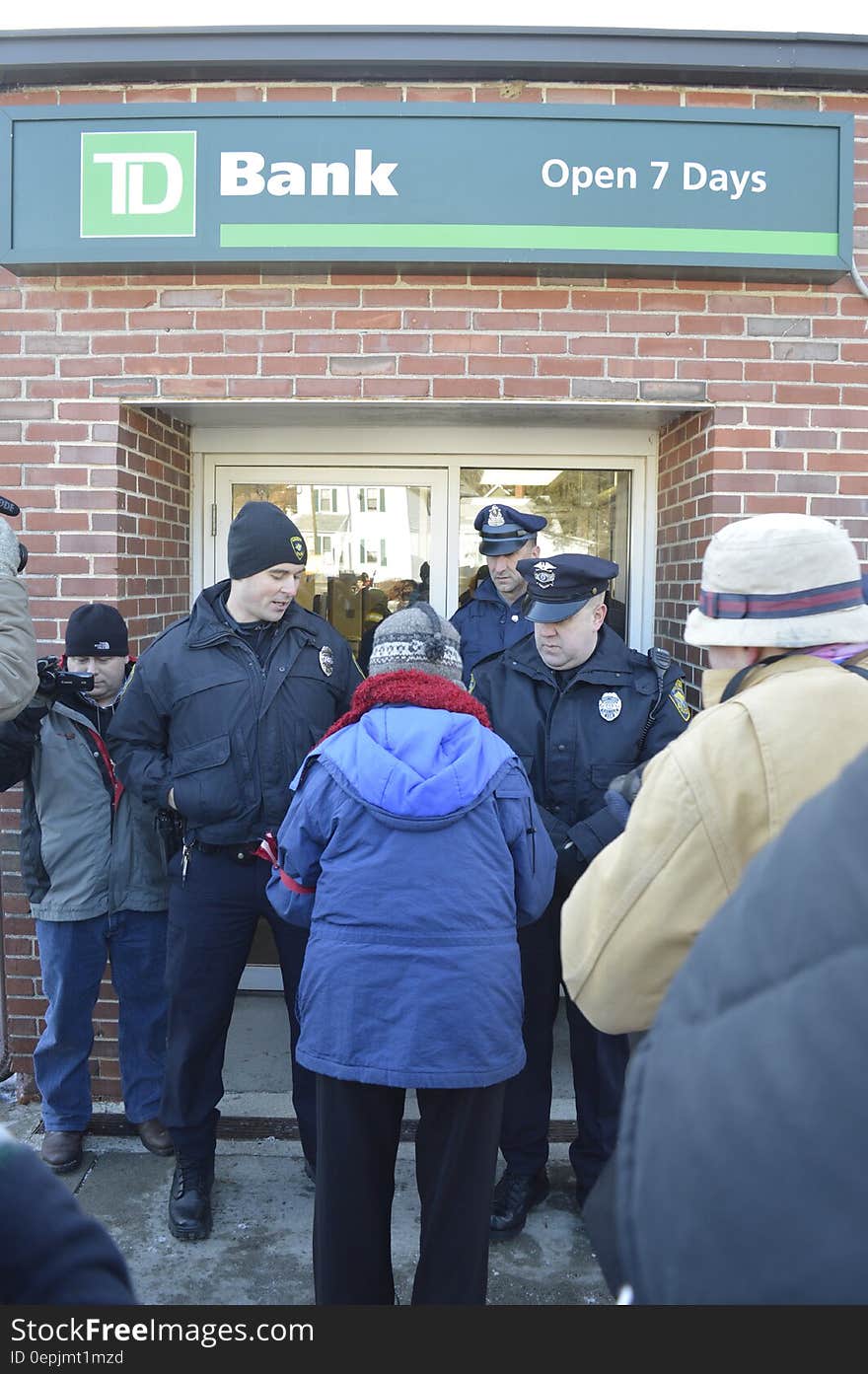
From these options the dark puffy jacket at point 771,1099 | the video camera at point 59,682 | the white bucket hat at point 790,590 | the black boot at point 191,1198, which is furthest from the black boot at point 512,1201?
the dark puffy jacket at point 771,1099

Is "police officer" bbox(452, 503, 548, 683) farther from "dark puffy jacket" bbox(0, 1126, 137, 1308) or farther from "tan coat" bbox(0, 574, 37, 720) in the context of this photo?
"dark puffy jacket" bbox(0, 1126, 137, 1308)

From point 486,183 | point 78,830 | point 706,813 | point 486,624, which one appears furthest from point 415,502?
point 706,813

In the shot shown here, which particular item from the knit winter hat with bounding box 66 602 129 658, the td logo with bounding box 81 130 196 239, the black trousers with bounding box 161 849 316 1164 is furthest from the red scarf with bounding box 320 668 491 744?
the td logo with bounding box 81 130 196 239

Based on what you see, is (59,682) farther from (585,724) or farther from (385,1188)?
(385,1188)

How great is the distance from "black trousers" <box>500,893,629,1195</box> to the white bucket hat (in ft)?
5.71

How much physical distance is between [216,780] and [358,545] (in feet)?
5.89

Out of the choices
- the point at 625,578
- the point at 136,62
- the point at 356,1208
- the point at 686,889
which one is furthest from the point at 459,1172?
the point at 136,62

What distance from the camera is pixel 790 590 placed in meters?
1.73

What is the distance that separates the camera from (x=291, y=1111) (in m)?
3.85

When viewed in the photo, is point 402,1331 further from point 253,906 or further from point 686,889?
point 253,906

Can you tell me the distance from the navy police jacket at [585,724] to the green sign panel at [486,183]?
4.90ft

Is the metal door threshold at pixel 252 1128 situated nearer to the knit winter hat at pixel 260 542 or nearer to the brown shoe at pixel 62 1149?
the brown shoe at pixel 62 1149

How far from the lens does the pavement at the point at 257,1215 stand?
2920 millimetres

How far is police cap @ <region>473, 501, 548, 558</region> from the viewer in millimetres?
3984
